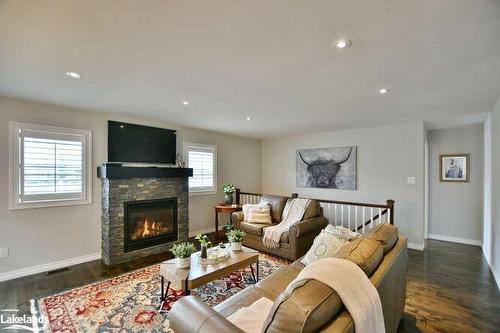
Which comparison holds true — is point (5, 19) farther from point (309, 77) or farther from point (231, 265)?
point (231, 265)

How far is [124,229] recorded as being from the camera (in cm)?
379

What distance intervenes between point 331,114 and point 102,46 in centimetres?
332

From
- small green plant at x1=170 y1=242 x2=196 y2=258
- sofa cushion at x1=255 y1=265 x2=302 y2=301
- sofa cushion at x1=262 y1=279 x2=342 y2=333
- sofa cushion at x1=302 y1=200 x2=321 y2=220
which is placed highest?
sofa cushion at x1=262 y1=279 x2=342 y2=333

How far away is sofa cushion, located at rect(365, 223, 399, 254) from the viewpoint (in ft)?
6.08

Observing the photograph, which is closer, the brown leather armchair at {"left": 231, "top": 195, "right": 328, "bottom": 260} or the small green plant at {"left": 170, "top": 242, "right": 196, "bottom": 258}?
the small green plant at {"left": 170, "top": 242, "right": 196, "bottom": 258}

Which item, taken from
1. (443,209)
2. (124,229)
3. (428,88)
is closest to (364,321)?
(428,88)

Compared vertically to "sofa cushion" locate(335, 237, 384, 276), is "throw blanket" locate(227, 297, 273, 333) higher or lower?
lower

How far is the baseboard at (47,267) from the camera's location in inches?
121

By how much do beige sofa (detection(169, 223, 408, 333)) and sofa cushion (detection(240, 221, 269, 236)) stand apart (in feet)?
A: 6.05

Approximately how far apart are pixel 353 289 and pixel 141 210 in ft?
12.4

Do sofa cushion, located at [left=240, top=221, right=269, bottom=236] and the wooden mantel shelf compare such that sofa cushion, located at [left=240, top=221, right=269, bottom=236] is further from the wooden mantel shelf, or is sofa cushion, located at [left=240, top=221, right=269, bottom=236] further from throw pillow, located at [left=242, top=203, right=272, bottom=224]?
the wooden mantel shelf

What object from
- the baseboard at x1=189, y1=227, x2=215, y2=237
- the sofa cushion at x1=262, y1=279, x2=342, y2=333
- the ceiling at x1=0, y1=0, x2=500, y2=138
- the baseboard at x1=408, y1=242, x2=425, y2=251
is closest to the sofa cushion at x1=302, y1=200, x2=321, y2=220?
the ceiling at x1=0, y1=0, x2=500, y2=138

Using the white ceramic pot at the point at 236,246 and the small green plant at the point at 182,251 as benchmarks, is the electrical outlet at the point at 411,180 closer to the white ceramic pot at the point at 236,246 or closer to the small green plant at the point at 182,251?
the white ceramic pot at the point at 236,246

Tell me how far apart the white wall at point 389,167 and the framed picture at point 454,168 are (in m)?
1.12
